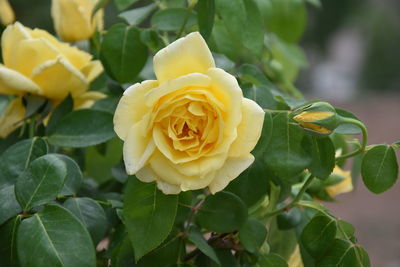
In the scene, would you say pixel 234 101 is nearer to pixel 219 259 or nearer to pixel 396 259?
pixel 219 259

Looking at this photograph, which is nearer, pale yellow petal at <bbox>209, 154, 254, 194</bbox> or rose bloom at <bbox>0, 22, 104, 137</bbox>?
pale yellow petal at <bbox>209, 154, 254, 194</bbox>

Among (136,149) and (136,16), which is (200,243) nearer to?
(136,149)

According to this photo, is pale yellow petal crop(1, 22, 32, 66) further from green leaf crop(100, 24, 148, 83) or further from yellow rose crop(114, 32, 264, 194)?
yellow rose crop(114, 32, 264, 194)

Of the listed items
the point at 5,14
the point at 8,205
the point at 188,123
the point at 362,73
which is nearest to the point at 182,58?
the point at 188,123

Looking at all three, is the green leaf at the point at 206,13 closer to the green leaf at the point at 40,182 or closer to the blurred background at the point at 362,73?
the green leaf at the point at 40,182

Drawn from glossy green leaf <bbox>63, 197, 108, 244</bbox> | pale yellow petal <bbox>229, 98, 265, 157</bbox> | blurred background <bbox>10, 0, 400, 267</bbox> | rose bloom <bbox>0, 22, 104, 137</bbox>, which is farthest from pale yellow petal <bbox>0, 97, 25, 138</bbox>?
blurred background <bbox>10, 0, 400, 267</bbox>

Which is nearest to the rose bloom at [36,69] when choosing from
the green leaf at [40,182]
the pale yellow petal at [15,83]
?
the pale yellow petal at [15,83]
